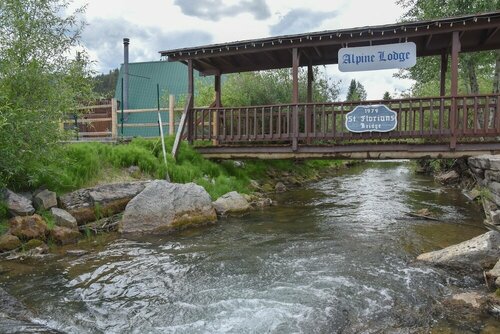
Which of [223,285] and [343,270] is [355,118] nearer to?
[343,270]

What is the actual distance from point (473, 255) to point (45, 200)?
24.1 ft

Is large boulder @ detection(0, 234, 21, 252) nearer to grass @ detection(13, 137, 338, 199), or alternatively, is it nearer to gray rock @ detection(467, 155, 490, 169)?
grass @ detection(13, 137, 338, 199)

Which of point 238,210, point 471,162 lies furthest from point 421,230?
point 238,210

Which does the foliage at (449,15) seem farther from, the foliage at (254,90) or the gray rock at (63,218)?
the gray rock at (63,218)

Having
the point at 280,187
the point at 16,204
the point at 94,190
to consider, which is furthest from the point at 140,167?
the point at 280,187

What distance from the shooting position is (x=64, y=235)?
7344 mm

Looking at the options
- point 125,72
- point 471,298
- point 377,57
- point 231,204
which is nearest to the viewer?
point 471,298

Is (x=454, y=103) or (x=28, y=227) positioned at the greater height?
(x=454, y=103)

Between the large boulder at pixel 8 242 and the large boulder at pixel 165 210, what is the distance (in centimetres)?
195

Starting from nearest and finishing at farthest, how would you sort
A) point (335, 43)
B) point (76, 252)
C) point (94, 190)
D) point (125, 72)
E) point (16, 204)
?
point (76, 252) → point (16, 204) → point (94, 190) → point (335, 43) → point (125, 72)

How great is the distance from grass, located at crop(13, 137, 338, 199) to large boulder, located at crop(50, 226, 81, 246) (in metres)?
1.08

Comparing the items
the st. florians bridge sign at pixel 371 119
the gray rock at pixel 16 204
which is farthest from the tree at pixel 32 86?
the st. florians bridge sign at pixel 371 119

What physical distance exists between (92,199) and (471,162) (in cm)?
867

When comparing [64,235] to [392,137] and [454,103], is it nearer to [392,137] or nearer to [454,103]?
[392,137]
